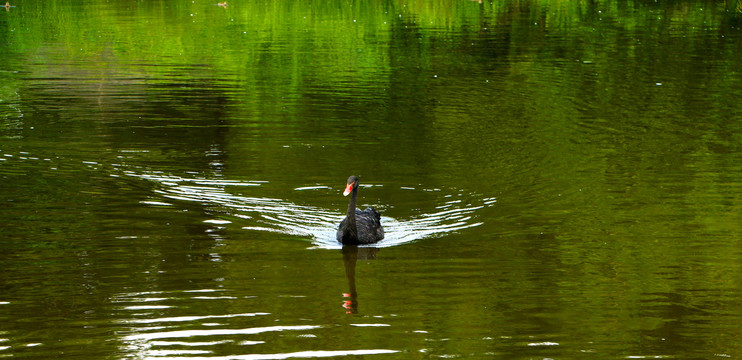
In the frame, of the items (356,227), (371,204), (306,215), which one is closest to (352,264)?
(356,227)

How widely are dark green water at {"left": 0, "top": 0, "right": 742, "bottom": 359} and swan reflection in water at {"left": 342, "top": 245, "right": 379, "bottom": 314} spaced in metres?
0.06

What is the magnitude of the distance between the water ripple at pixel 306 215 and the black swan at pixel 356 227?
155 mm

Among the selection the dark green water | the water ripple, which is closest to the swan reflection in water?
the dark green water

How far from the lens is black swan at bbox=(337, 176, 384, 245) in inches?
491

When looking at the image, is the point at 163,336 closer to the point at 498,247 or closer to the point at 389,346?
the point at 389,346

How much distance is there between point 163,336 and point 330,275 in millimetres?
2670

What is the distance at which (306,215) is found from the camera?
1412 cm

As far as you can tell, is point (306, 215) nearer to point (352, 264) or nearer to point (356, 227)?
point (356, 227)

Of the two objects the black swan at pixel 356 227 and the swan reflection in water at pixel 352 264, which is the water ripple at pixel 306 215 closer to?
the black swan at pixel 356 227

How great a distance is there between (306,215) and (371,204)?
1297 mm

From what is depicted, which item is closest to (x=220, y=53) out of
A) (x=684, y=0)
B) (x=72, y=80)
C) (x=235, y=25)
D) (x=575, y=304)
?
(x=72, y=80)

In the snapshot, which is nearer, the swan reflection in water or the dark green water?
the dark green water

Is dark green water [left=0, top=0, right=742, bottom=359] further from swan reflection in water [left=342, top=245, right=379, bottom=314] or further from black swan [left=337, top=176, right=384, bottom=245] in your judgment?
black swan [left=337, top=176, right=384, bottom=245]

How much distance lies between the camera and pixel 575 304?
407 inches
